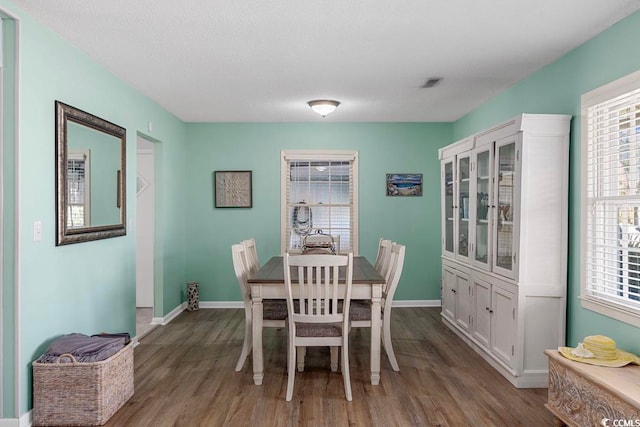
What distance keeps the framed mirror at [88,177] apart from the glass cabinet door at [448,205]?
3.29m

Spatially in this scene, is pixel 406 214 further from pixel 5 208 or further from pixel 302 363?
pixel 5 208

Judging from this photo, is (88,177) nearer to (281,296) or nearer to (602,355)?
(281,296)

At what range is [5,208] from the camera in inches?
102

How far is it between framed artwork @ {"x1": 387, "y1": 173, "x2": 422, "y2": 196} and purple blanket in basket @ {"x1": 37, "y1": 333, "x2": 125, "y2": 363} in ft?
13.3

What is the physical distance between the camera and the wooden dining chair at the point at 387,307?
3482mm

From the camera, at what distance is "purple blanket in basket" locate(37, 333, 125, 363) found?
8.88ft

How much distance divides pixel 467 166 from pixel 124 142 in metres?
3.25

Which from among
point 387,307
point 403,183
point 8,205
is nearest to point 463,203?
point 387,307

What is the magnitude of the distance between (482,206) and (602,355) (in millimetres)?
1689

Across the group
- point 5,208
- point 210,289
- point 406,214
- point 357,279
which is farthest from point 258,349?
point 406,214

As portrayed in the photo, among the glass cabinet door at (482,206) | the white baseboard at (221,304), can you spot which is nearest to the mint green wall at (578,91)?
the glass cabinet door at (482,206)

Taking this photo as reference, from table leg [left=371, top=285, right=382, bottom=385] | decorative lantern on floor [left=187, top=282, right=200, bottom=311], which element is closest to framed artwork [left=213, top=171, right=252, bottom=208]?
decorative lantern on floor [left=187, top=282, right=200, bottom=311]

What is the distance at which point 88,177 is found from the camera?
11.0 ft

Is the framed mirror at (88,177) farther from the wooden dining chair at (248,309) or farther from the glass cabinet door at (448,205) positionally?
Result: the glass cabinet door at (448,205)
